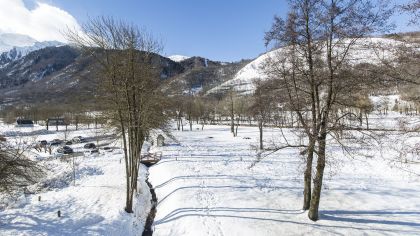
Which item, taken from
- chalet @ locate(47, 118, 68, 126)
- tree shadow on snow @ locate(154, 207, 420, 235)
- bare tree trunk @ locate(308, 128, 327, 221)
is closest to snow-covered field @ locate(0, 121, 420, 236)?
tree shadow on snow @ locate(154, 207, 420, 235)

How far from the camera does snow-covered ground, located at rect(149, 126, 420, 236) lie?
44.9ft

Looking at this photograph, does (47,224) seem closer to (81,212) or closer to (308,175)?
(81,212)

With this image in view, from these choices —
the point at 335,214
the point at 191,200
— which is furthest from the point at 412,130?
the point at 191,200

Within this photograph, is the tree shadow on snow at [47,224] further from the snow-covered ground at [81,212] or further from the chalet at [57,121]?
the chalet at [57,121]

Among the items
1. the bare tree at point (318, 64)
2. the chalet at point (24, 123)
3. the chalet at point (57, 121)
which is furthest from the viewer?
the chalet at point (24, 123)

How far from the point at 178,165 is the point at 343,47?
19.6 meters

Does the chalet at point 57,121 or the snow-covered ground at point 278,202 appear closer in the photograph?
the snow-covered ground at point 278,202

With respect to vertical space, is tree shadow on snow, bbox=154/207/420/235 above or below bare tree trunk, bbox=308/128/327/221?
below

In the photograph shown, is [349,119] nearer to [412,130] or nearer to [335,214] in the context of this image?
[412,130]

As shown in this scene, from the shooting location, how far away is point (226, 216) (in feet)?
50.2

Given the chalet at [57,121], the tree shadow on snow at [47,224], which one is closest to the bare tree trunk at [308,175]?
the tree shadow on snow at [47,224]

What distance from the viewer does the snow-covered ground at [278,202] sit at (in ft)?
44.9

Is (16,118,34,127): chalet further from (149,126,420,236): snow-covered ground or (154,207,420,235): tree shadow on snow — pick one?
(154,207,420,235): tree shadow on snow

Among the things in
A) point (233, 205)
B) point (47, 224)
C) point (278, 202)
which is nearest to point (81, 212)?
point (47, 224)
